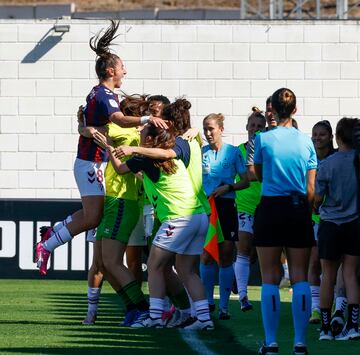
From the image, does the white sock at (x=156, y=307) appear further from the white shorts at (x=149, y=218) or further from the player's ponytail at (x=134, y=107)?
the player's ponytail at (x=134, y=107)

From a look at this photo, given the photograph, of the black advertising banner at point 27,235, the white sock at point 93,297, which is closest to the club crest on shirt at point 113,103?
the white sock at point 93,297

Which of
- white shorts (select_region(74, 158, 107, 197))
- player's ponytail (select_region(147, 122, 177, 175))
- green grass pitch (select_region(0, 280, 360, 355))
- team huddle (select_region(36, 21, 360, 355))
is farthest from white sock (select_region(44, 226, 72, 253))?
player's ponytail (select_region(147, 122, 177, 175))

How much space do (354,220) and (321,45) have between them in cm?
1049

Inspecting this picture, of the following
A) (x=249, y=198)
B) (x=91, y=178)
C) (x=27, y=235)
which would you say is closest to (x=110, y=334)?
(x=91, y=178)

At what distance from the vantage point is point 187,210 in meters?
10.9

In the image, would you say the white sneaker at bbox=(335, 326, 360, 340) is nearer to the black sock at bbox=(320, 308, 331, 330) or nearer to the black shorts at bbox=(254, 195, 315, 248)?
the black sock at bbox=(320, 308, 331, 330)

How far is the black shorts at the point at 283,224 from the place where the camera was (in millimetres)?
9227

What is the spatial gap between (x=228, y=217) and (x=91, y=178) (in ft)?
6.65

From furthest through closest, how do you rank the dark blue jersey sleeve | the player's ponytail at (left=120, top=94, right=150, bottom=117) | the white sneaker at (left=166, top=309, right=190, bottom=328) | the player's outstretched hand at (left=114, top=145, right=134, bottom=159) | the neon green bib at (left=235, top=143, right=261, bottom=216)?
the neon green bib at (left=235, top=143, right=261, bottom=216), the player's ponytail at (left=120, top=94, right=150, bottom=117), the white sneaker at (left=166, top=309, right=190, bottom=328), the dark blue jersey sleeve, the player's outstretched hand at (left=114, top=145, right=134, bottom=159)

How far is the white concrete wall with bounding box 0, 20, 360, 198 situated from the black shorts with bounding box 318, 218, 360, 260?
10162mm

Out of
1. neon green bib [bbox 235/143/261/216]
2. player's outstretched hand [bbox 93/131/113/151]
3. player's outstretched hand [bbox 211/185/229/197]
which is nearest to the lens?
player's outstretched hand [bbox 93/131/113/151]

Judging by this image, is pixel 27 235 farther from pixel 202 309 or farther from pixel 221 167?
pixel 202 309

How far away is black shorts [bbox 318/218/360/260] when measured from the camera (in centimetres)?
1061

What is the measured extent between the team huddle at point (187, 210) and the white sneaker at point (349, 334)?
0.03 feet
